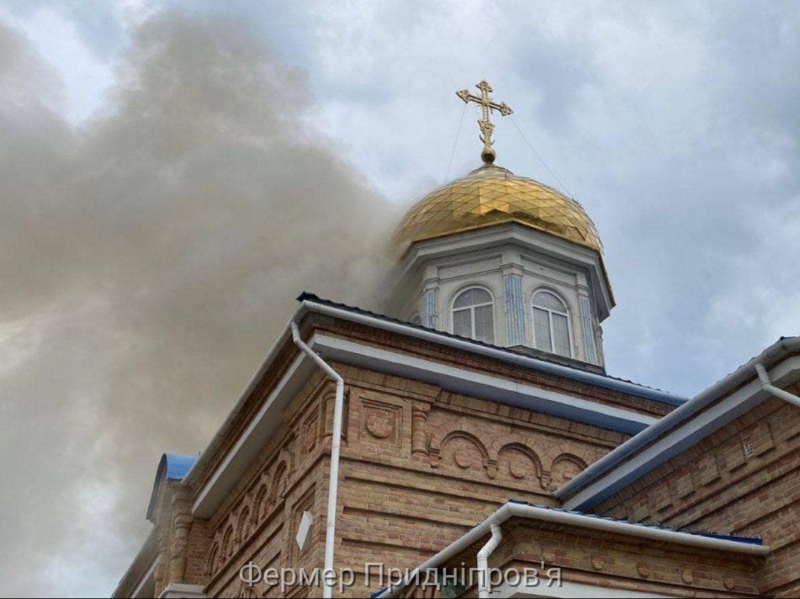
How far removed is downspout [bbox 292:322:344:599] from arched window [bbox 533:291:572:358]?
562 cm

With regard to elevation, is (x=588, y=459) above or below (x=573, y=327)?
below

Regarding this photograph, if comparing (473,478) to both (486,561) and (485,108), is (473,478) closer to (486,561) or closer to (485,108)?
(486,561)

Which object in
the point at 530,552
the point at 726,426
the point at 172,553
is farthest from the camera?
the point at 172,553

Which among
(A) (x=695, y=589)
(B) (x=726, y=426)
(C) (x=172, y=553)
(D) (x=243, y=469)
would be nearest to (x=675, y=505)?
(B) (x=726, y=426)

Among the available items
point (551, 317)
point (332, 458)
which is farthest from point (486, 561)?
point (551, 317)

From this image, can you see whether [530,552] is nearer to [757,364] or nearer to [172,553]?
[757,364]

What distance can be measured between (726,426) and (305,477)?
15.2 feet

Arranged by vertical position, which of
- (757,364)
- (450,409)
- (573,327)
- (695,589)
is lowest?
(695,589)

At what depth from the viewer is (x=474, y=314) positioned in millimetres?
15492

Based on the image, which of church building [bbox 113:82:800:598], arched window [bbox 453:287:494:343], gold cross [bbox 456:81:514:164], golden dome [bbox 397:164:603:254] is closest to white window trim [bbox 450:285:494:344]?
arched window [bbox 453:287:494:343]

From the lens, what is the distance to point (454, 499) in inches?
412

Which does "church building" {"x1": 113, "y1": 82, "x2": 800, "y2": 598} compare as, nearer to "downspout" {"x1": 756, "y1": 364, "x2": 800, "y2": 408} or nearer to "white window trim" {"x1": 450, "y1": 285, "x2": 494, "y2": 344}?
"downspout" {"x1": 756, "y1": 364, "x2": 800, "y2": 408}

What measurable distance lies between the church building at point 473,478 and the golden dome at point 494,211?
1988mm

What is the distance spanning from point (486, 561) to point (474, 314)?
830cm
